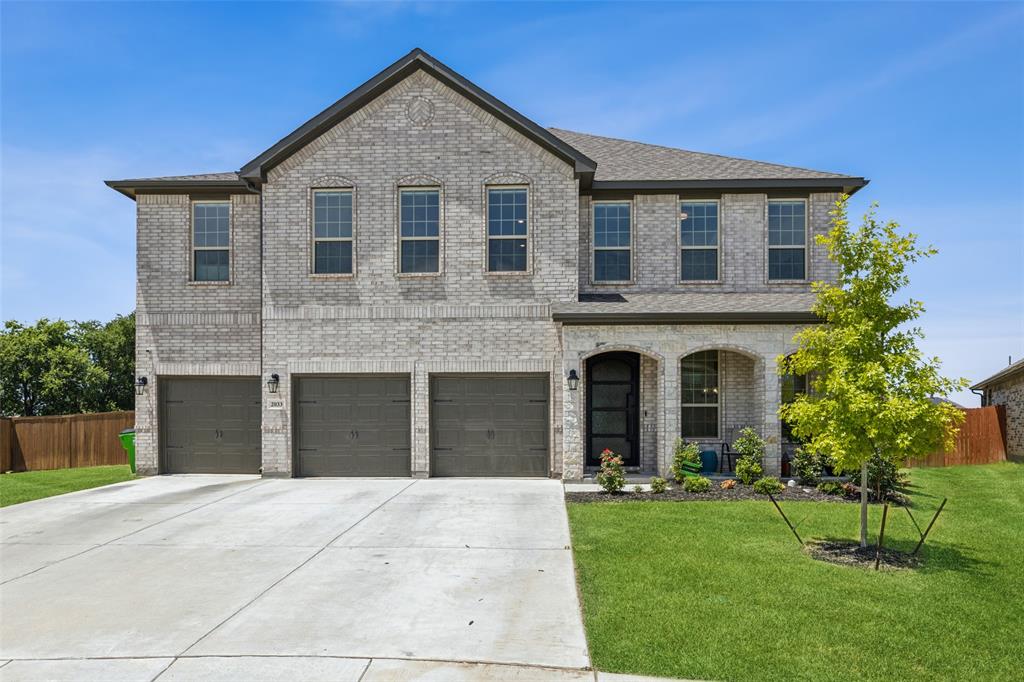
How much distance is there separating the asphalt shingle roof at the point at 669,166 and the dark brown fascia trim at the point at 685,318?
3.85 meters

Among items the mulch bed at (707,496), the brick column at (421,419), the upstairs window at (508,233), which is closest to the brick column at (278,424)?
the brick column at (421,419)

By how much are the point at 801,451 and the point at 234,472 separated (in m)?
13.3

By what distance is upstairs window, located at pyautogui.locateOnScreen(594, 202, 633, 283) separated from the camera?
16.5 metres

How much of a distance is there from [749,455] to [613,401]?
134 inches

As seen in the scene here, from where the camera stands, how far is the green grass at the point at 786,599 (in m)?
5.68

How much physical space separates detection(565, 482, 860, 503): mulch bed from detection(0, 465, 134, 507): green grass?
11.3m

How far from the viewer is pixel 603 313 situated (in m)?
14.4

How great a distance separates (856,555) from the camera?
Answer: 8.87 meters

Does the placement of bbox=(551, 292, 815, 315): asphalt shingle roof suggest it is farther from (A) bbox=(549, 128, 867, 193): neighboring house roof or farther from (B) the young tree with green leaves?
(B) the young tree with green leaves

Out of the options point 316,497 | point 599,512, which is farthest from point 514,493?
point 316,497

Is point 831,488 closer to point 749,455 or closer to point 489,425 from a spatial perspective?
point 749,455

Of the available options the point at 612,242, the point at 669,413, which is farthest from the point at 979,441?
the point at 612,242

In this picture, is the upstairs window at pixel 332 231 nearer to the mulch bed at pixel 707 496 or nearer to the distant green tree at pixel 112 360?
the mulch bed at pixel 707 496

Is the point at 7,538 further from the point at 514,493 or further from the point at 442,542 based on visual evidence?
the point at 514,493
